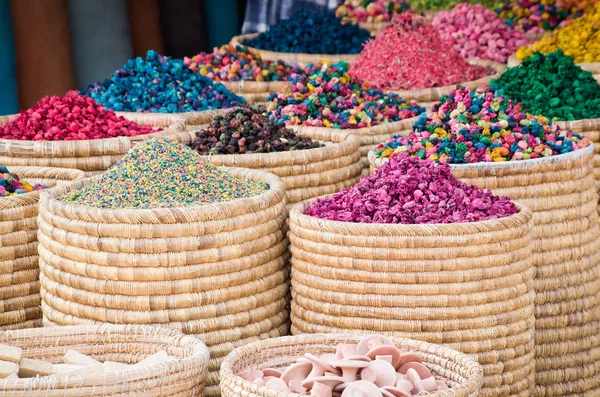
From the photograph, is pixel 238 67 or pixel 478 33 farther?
pixel 478 33

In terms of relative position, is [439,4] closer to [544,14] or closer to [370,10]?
[370,10]

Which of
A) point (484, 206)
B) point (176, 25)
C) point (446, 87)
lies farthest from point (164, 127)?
point (176, 25)

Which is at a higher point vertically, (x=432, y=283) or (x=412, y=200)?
(x=412, y=200)

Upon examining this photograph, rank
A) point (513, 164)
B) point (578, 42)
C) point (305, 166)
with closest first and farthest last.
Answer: point (513, 164)
point (305, 166)
point (578, 42)

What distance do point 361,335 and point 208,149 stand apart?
965 millimetres

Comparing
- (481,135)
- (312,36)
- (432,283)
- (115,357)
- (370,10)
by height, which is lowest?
(115,357)

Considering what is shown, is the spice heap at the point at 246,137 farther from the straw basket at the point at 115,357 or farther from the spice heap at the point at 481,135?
the straw basket at the point at 115,357

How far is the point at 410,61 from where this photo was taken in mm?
4207

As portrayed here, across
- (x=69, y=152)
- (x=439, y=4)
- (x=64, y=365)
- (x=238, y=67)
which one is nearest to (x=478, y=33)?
(x=439, y=4)

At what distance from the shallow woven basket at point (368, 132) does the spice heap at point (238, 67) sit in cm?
89

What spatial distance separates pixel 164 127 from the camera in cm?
349

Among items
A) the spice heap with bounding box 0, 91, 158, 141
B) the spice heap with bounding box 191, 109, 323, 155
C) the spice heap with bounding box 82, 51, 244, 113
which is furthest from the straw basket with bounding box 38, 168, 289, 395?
the spice heap with bounding box 82, 51, 244, 113

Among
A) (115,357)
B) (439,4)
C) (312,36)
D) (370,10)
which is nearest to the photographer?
(115,357)

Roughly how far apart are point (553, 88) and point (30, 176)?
1778mm
